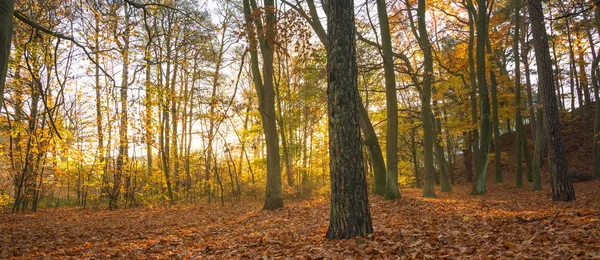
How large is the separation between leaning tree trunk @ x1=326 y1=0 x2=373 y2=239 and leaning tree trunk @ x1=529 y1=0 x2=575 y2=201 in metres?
6.34

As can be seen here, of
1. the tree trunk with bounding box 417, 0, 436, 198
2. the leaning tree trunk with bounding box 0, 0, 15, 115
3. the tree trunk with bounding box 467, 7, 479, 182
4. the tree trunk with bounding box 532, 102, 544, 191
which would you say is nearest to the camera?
the leaning tree trunk with bounding box 0, 0, 15, 115

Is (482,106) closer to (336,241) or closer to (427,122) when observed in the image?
(427,122)

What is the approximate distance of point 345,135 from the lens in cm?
479

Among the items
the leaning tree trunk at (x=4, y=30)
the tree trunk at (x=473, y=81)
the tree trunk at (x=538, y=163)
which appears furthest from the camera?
the tree trunk at (x=473, y=81)

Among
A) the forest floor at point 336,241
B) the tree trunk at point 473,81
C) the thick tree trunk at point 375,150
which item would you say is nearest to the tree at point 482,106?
the tree trunk at point 473,81

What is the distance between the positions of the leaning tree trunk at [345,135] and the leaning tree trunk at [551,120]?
6.34 metres

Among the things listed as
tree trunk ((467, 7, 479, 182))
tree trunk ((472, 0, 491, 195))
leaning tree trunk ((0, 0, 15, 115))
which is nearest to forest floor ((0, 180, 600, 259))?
leaning tree trunk ((0, 0, 15, 115))

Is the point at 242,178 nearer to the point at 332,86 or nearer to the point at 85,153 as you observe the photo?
the point at 85,153

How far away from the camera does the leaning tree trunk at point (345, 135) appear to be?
189 inches

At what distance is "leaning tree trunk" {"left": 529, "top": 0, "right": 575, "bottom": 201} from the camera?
8.42m

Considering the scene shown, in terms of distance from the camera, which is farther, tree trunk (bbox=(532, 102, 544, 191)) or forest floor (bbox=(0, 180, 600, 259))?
tree trunk (bbox=(532, 102, 544, 191))

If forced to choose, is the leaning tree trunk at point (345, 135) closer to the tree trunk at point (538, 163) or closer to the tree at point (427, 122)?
the tree at point (427, 122)

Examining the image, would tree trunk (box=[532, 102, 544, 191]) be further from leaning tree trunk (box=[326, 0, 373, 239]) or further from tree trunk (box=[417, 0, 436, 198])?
leaning tree trunk (box=[326, 0, 373, 239])

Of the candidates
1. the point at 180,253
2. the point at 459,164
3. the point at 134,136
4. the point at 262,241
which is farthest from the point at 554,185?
the point at 459,164
